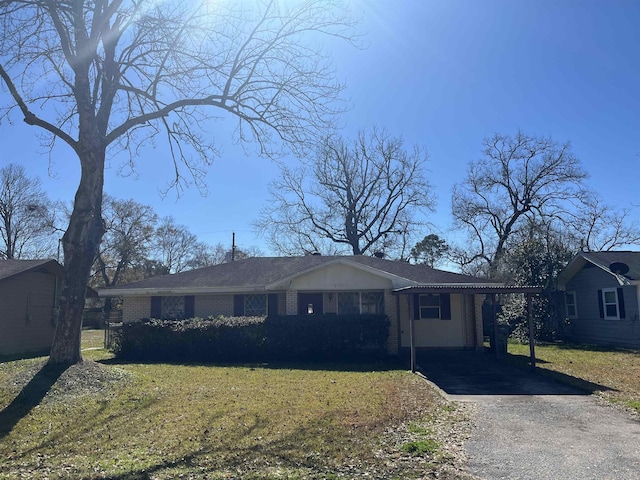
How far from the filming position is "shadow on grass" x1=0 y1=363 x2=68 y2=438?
23.6ft

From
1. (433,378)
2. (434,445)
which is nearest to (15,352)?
(433,378)

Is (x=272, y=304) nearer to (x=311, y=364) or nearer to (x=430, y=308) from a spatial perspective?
(x=311, y=364)

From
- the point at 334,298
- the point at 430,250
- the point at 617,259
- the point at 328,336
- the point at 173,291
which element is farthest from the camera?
the point at 430,250

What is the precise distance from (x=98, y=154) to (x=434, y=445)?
356 inches

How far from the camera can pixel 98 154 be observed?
1082 centimetres

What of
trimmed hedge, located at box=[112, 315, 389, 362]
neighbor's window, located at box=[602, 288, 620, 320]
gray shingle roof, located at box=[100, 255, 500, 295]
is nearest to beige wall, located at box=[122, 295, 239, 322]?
gray shingle roof, located at box=[100, 255, 500, 295]

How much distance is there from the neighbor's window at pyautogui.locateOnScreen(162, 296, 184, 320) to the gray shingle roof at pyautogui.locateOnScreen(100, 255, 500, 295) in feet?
1.94

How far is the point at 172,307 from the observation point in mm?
18609

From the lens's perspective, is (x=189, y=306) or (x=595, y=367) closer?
(x=595, y=367)

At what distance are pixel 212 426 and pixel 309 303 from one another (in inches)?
396

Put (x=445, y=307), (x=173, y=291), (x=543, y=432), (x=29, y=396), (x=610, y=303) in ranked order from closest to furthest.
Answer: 1. (x=543, y=432)
2. (x=29, y=396)
3. (x=445, y=307)
4. (x=173, y=291)
5. (x=610, y=303)

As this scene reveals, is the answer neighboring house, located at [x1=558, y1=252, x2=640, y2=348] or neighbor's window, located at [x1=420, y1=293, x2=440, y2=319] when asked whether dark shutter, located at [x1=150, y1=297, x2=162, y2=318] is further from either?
neighboring house, located at [x1=558, y1=252, x2=640, y2=348]

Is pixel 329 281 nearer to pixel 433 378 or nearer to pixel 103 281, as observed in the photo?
pixel 433 378

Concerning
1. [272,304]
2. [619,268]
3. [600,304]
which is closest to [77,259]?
[272,304]
